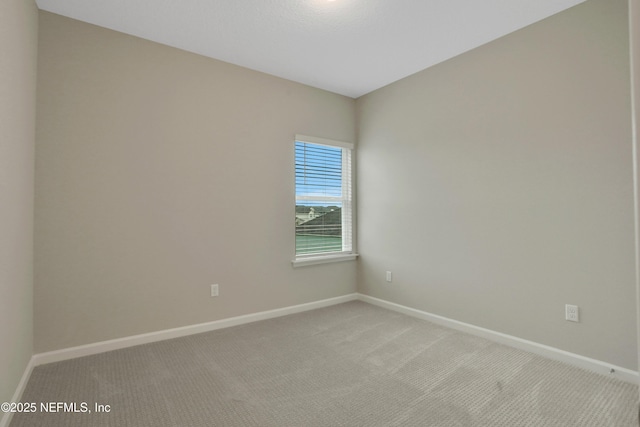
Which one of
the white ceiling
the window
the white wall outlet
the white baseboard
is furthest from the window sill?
the white wall outlet

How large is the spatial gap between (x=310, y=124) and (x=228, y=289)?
2032 millimetres

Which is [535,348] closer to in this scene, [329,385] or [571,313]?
[571,313]

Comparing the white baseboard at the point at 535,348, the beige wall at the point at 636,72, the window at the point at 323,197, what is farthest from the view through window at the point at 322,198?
the beige wall at the point at 636,72

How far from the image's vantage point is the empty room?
1.99 m

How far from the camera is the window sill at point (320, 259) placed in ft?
12.1

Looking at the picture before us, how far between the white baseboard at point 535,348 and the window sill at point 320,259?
82 cm

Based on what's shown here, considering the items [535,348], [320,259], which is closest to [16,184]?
[320,259]

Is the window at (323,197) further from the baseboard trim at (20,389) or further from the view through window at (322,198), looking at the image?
the baseboard trim at (20,389)

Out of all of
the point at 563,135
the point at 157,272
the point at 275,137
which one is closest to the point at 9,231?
the point at 157,272

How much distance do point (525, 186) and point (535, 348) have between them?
4.20 ft

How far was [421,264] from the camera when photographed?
3.47m

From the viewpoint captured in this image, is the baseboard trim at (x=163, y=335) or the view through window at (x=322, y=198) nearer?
the baseboard trim at (x=163, y=335)

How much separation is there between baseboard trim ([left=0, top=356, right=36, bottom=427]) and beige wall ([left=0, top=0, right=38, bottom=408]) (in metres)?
0.05

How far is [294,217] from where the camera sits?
3.70 m
